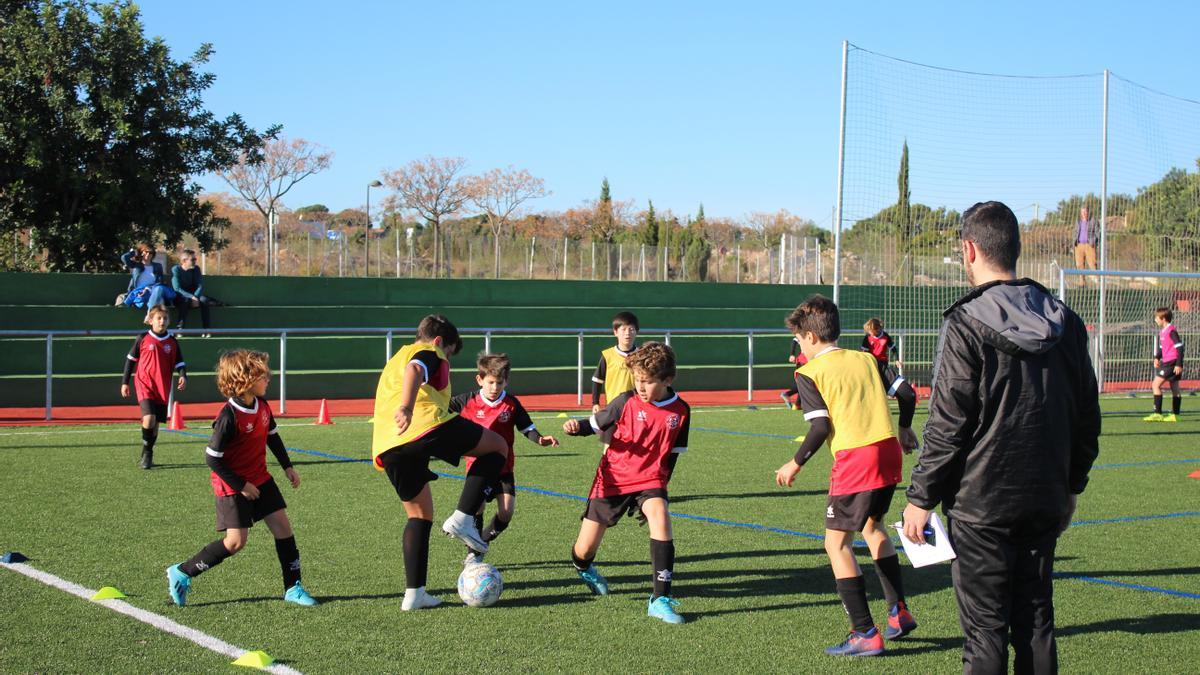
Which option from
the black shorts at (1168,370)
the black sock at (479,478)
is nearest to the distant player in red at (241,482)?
the black sock at (479,478)

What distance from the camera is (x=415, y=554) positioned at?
20.2ft

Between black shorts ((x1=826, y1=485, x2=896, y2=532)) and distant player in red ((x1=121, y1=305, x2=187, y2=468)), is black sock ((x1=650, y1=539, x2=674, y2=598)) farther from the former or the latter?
distant player in red ((x1=121, y1=305, x2=187, y2=468))

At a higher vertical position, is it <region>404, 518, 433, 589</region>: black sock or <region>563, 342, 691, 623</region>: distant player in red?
<region>563, 342, 691, 623</region>: distant player in red

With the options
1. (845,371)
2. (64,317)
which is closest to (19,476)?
(845,371)

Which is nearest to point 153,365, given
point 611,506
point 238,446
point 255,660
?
point 238,446

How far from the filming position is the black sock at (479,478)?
683 cm

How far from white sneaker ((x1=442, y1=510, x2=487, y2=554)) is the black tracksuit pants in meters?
3.28

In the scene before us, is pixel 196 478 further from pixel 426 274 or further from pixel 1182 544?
pixel 426 274

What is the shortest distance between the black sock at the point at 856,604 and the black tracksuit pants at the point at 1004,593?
4.77 ft

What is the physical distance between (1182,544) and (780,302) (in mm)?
23740

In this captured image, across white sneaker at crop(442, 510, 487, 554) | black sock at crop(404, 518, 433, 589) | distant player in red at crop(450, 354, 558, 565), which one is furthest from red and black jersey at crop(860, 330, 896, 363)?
black sock at crop(404, 518, 433, 589)

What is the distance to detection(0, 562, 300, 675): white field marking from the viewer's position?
5262mm

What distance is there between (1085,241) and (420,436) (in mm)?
19681

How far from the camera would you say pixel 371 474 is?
11312 millimetres
